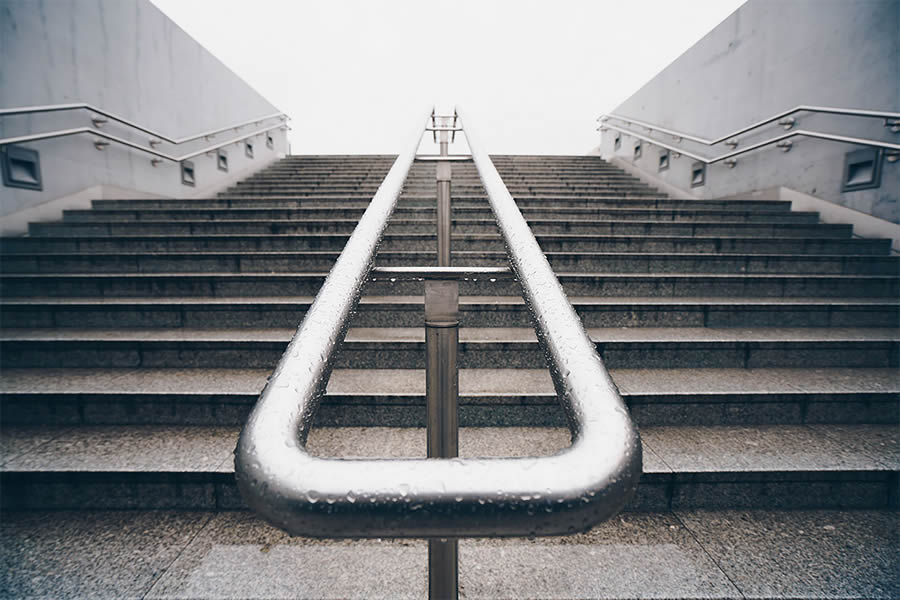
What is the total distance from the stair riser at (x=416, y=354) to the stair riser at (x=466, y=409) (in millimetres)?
330

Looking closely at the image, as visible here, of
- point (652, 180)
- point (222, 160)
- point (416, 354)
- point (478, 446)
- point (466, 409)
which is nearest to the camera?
point (478, 446)

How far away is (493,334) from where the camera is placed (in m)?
2.28

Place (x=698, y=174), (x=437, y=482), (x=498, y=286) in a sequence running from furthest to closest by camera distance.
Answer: (x=698, y=174)
(x=498, y=286)
(x=437, y=482)

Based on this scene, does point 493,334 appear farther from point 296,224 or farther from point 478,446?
point 296,224

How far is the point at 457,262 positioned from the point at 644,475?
5.89 feet

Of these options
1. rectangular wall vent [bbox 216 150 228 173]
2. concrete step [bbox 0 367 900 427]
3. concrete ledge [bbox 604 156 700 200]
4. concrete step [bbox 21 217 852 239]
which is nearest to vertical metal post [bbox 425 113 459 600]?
concrete step [bbox 0 367 900 427]

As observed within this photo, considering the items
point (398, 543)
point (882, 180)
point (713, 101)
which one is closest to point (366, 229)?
point (398, 543)

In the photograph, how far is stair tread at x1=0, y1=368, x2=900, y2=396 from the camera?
1.81 metres

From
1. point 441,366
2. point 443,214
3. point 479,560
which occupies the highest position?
point 443,214

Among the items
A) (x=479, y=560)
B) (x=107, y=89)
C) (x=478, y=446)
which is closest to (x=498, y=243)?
(x=478, y=446)

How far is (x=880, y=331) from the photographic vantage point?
227 centimetres

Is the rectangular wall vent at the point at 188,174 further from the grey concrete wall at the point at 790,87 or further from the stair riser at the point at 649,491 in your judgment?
the grey concrete wall at the point at 790,87

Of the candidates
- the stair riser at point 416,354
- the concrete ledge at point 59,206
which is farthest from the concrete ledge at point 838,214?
the concrete ledge at point 59,206

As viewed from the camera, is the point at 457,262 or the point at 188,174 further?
the point at 188,174
